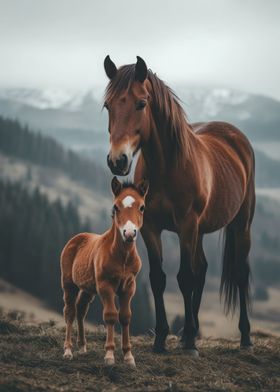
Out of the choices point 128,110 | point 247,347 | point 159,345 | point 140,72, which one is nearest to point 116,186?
point 128,110

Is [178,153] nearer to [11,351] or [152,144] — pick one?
[152,144]

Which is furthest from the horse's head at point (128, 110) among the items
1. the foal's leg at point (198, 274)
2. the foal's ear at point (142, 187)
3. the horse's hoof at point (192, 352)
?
the foal's leg at point (198, 274)

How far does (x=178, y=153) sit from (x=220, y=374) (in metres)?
3.12

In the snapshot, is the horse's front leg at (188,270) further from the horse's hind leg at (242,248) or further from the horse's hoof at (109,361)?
the horse's hind leg at (242,248)

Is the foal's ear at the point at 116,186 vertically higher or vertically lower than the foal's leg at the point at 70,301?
higher

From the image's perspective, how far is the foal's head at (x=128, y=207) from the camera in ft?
23.6

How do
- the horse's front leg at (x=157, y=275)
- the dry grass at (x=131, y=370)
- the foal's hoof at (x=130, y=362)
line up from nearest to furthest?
the dry grass at (x=131, y=370) → the foal's hoof at (x=130, y=362) → the horse's front leg at (x=157, y=275)

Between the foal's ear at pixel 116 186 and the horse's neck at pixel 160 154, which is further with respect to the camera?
the horse's neck at pixel 160 154

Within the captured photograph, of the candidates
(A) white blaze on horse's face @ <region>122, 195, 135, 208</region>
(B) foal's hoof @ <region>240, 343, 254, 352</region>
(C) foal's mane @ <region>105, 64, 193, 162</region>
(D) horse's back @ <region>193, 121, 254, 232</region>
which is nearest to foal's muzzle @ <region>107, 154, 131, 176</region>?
(A) white blaze on horse's face @ <region>122, 195, 135, 208</region>

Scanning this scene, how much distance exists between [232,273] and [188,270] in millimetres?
3074

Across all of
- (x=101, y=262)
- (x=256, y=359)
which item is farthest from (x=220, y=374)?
(x=101, y=262)

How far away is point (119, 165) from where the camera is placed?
7.77 m

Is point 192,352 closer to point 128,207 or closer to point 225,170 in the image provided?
point 128,207

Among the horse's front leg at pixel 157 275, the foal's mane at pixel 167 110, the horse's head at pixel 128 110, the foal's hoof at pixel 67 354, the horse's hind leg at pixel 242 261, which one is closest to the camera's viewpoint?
the horse's head at pixel 128 110
